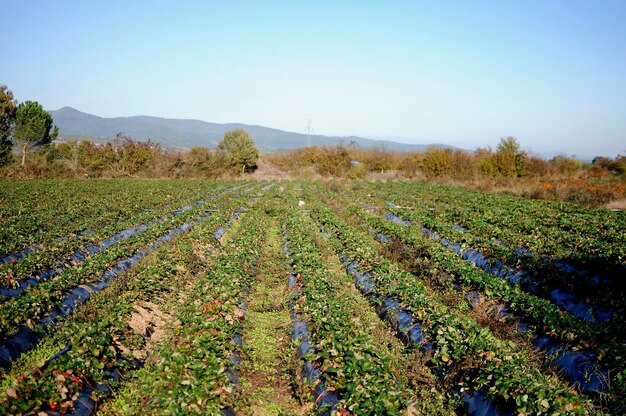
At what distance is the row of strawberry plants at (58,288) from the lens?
6691 mm

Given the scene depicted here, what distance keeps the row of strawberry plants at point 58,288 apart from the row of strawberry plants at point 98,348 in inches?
19.4

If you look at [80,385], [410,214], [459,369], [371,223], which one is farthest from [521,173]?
[80,385]

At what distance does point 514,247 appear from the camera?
43.6 ft

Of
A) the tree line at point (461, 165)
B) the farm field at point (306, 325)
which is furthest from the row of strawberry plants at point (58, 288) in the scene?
the tree line at point (461, 165)

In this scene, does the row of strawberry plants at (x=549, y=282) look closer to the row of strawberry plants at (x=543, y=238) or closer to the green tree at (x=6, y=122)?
the row of strawberry plants at (x=543, y=238)

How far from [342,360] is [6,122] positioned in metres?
50.5

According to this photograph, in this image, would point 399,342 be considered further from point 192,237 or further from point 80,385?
point 192,237

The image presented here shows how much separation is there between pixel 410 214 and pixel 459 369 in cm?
1374

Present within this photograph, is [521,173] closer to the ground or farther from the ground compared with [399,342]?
farther from the ground

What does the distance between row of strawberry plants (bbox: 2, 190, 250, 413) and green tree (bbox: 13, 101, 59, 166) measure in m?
42.0

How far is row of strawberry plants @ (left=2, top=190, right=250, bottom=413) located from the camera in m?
4.56

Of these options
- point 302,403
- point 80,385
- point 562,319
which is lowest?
point 302,403

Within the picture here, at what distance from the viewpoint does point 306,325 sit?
7.38 meters

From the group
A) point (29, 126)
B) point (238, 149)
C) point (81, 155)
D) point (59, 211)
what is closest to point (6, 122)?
point (29, 126)
